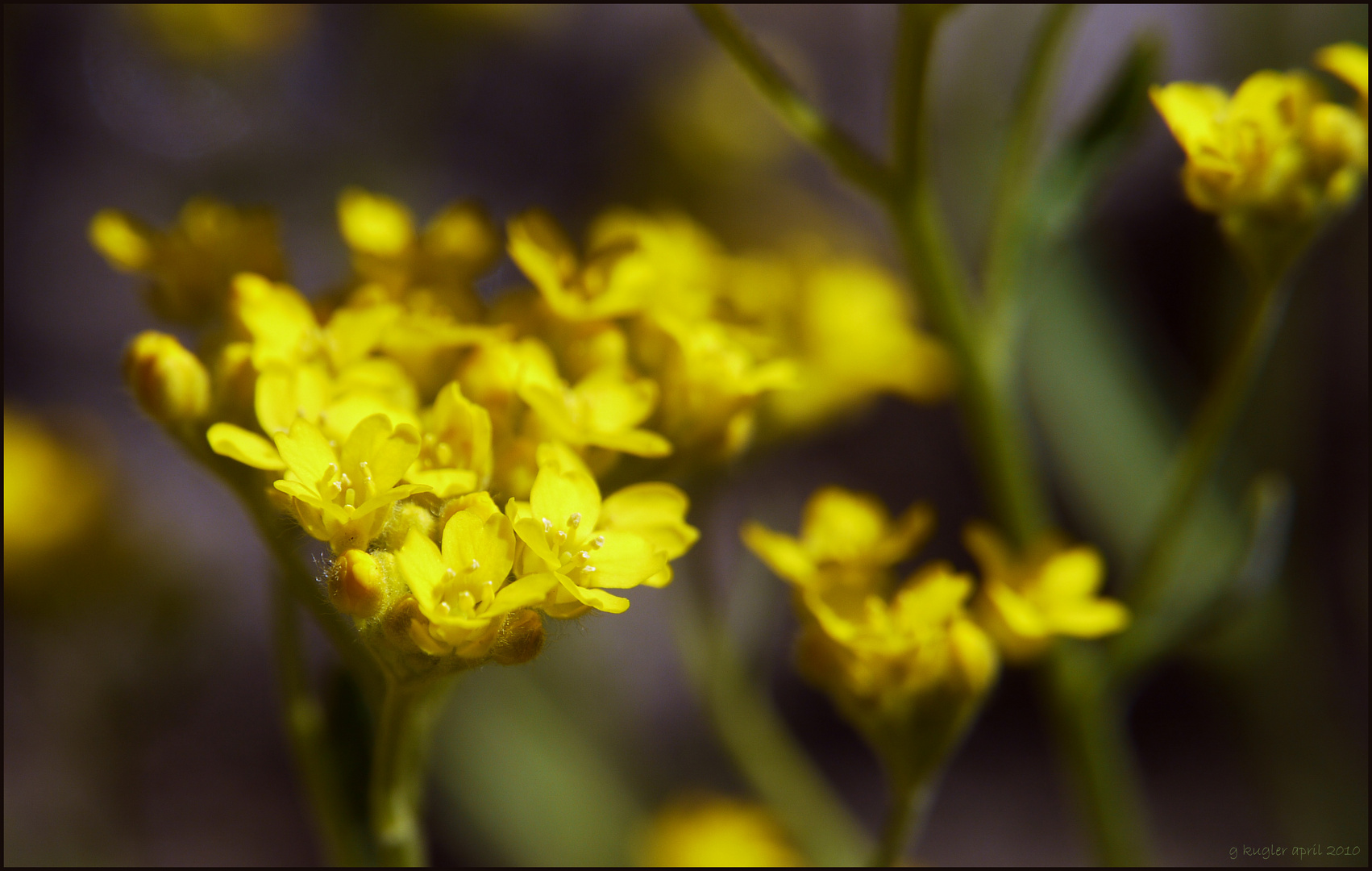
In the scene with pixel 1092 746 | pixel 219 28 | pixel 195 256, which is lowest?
pixel 1092 746

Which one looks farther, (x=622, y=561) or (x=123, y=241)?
(x=123, y=241)

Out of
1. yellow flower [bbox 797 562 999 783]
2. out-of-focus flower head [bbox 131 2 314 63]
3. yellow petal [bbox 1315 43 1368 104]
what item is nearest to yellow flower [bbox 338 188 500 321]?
yellow flower [bbox 797 562 999 783]

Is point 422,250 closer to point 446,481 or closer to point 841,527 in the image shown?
point 446,481

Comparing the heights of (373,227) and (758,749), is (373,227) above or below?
above

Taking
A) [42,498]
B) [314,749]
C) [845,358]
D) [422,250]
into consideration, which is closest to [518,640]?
[314,749]

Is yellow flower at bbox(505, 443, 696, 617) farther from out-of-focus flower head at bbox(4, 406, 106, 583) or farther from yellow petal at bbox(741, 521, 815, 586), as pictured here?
out-of-focus flower head at bbox(4, 406, 106, 583)

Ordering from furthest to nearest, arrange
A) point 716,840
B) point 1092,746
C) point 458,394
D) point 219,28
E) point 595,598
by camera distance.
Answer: point 219,28
point 716,840
point 1092,746
point 458,394
point 595,598

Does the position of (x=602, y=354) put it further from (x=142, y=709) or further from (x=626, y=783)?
(x=626, y=783)

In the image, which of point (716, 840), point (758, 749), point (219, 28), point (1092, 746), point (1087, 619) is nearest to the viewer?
point (1087, 619)
